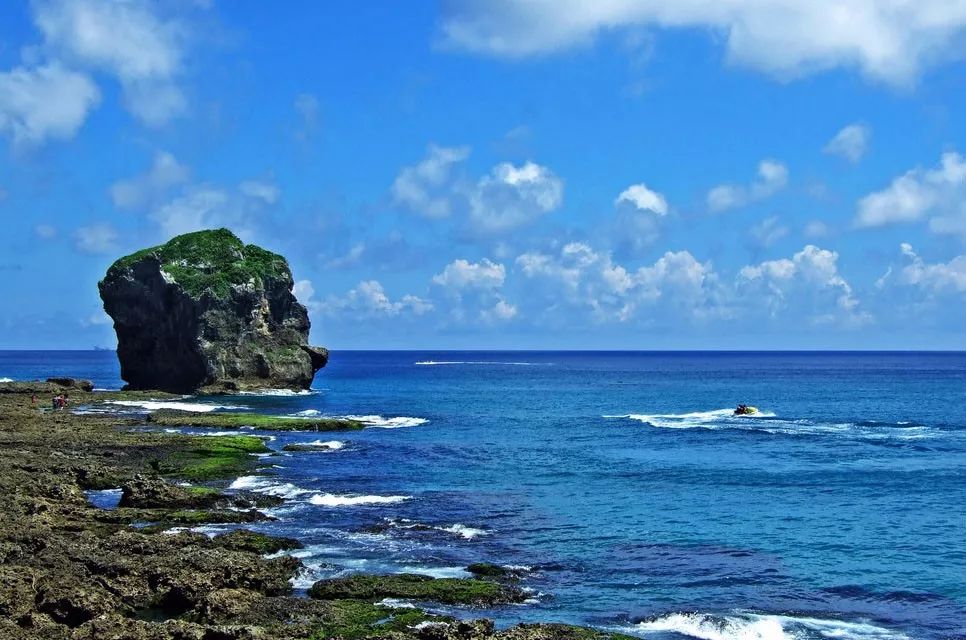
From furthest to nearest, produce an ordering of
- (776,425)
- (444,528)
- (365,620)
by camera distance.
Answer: (776,425) < (444,528) < (365,620)

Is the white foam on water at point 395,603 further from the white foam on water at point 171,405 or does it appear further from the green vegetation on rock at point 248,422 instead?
the white foam on water at point 171,405

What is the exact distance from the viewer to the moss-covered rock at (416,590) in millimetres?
28250

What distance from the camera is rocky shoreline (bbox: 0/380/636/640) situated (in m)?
23.5

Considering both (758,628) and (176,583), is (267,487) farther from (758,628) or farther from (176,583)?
(758,628)

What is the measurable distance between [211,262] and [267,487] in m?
77.7

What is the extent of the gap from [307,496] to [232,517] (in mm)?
7314

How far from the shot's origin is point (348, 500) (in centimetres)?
4612

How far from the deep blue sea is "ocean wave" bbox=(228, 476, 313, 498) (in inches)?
9.7

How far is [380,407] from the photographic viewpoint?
368 feet

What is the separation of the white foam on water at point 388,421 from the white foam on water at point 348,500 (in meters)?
37.0

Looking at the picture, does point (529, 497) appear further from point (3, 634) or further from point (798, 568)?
point (3, 634)

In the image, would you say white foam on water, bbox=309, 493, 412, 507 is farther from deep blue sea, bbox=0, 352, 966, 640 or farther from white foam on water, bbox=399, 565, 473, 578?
white foam on water, bbox=399, 565, 473, 578

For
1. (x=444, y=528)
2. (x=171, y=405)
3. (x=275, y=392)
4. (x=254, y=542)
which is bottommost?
(x=444, y=528)

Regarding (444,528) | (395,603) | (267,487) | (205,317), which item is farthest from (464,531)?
(205,317)
